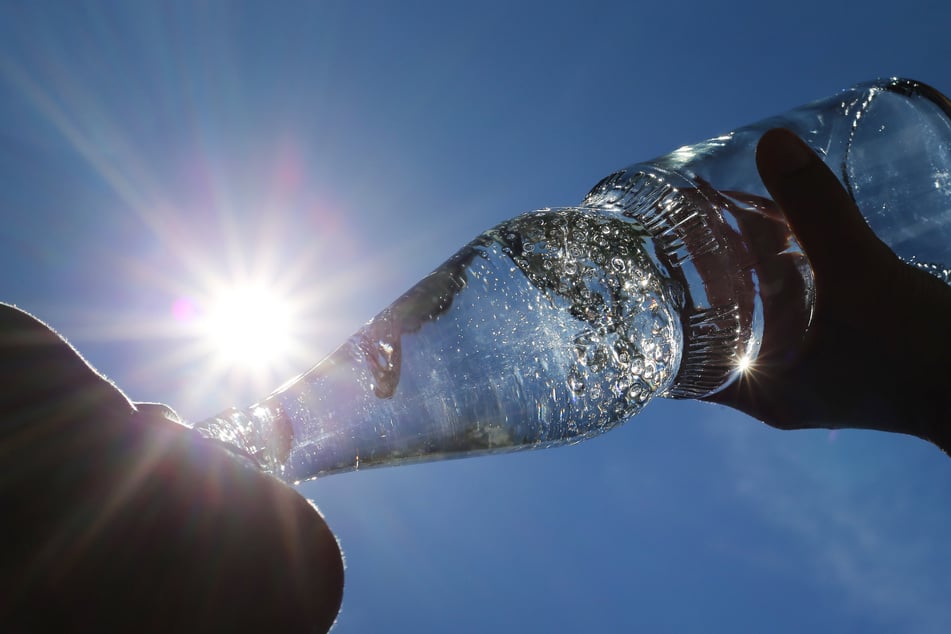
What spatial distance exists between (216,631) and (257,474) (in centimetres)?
8

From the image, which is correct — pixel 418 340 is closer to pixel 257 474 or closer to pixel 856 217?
pixel 257 474

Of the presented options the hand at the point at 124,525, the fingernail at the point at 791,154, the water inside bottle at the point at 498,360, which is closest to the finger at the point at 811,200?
the fingernail at the point at 791,154

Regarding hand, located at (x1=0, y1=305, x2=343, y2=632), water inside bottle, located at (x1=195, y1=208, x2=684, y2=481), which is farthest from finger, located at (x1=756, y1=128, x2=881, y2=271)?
hand, located at (x1=0, y1=305, x2=343, y2=632)

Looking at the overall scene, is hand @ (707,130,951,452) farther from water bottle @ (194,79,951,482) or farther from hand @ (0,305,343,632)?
hand @ (0,305,343,632)

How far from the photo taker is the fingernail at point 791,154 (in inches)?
25.3

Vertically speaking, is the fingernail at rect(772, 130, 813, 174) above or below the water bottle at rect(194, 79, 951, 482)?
above

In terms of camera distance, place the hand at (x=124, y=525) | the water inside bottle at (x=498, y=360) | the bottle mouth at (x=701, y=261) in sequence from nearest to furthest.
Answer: the hand at (x=124, y=525), the water inside bottle at (x=498, y=360), the bottle mouth at (x=701, y=261)

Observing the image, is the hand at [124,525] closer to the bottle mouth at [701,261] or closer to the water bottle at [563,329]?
the water bottle at [563,329]

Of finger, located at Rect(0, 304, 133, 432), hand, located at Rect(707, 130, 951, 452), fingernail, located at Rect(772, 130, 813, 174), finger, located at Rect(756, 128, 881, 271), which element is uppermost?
finger, located at Rect(0, 304, 133, 432)

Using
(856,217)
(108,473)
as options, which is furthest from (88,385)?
(856,217)

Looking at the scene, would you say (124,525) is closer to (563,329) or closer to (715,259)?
(563,329)

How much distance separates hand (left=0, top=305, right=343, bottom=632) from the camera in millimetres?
265

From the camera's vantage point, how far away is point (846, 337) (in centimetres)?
82

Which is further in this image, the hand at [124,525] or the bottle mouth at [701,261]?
the bottle mouth at [701,261]
